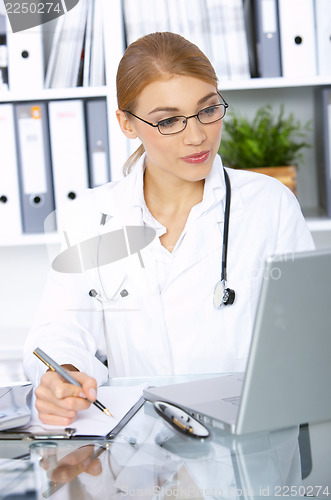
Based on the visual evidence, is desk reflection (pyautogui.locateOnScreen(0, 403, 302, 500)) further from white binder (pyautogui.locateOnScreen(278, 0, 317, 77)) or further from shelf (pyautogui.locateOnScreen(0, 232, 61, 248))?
white binder (pyautogui.locateOnScreen(278, 0, 317, 77))

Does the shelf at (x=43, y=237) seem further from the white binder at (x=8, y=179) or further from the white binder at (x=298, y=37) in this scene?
the white binder at (x=298, y=37)

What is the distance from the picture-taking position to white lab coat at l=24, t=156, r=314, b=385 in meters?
1.43

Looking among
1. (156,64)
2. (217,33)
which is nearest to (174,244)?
(156,64)

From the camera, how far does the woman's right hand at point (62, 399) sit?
3.03 feet

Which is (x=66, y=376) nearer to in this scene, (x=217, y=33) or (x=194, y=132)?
(x=194, y=132)

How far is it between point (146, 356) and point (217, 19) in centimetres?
104

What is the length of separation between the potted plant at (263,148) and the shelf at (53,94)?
42cm

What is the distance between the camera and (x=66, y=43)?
6.37 ft

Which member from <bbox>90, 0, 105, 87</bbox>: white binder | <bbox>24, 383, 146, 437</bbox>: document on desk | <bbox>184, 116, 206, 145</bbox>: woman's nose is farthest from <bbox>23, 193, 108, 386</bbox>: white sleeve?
<bbox>90, 0, 105, 87</bbox>: white binder

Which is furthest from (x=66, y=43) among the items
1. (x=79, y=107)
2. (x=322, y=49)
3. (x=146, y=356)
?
(x=146, y=356)

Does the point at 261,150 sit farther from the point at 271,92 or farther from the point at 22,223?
the point at 22,223

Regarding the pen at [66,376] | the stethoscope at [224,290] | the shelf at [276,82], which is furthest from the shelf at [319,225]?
the pen at [66,376]

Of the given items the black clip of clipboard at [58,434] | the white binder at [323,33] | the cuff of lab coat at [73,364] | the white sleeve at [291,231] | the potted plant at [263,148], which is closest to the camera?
the black clip of clipboard at [58,434]

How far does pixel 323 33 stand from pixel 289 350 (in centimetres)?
138
